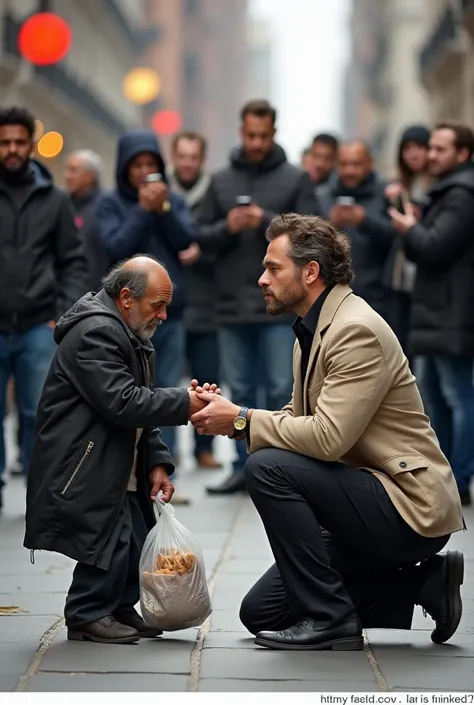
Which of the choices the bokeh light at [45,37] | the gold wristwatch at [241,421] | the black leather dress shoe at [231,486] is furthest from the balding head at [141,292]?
the bokeh light at [45,37]

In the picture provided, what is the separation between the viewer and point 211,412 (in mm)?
5707

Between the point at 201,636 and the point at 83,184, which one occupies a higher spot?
the point at 83,184

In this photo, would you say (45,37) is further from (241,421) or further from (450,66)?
(450,66)

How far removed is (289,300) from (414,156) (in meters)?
5.07

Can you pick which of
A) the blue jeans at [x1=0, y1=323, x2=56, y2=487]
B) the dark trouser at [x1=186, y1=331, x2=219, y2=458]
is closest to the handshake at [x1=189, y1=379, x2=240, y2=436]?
the blue jeans at [x1=0, y1=323, x2=56, y2=487]

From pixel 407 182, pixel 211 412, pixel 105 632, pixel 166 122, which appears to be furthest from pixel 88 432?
pixel 166 122

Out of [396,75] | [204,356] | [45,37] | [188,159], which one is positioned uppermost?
[45,37]

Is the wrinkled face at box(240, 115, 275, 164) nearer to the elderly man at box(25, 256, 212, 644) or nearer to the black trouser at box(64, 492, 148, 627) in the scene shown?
the elderly man at box(25, 256, 212, 644)

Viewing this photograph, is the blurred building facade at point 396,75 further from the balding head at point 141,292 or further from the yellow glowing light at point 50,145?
the balding head at point 141,292

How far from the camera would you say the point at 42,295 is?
9133mm

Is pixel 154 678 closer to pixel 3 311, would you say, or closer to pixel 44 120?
pixel 3 311

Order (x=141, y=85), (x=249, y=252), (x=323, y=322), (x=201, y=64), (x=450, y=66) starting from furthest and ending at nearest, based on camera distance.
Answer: (x=201, y=64)
(x=450, y=66)
(x=141, y=85)
(x=249, y=252)
(x=323, y=322)

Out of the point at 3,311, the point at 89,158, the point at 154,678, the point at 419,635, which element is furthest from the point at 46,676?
the point at 89,158

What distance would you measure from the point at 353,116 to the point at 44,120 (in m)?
119
